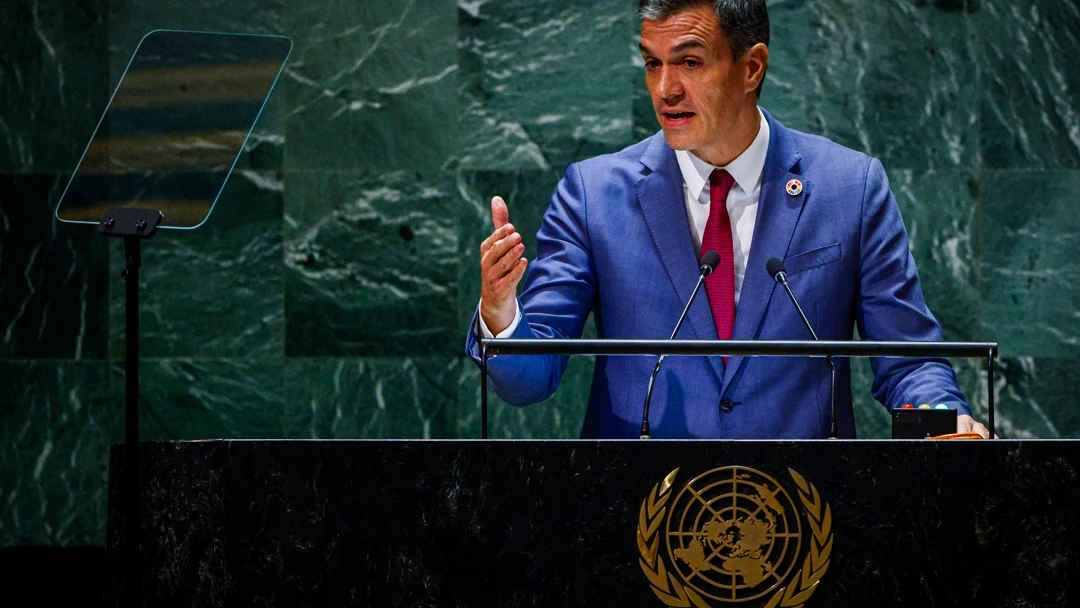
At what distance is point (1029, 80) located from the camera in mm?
4980

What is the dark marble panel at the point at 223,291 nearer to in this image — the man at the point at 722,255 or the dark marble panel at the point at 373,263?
the dark marble panel at the point at 373,263

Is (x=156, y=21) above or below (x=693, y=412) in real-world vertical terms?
above

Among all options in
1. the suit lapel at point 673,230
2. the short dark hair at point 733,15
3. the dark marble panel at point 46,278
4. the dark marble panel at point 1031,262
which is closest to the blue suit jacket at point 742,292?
the suit lapel at point 673,230

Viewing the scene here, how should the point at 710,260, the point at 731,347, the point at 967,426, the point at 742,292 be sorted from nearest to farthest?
the point at 731,347 < the point at 967,426 < the point at 710,260 < the point at 742,292

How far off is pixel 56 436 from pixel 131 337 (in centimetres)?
325

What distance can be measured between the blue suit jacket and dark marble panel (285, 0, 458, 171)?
2.04 meters

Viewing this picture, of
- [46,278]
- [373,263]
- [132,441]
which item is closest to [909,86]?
[373,263]

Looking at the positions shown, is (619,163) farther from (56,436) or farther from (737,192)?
(56,436)

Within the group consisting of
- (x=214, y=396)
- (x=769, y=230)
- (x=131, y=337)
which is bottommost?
(x=214, y=396)

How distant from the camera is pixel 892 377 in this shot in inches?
112

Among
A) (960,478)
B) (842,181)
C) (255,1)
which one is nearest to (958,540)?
(960,478)

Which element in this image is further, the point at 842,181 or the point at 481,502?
the point at 842,181

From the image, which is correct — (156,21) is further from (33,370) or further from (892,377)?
(892,377)

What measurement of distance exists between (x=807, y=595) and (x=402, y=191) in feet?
11.2
